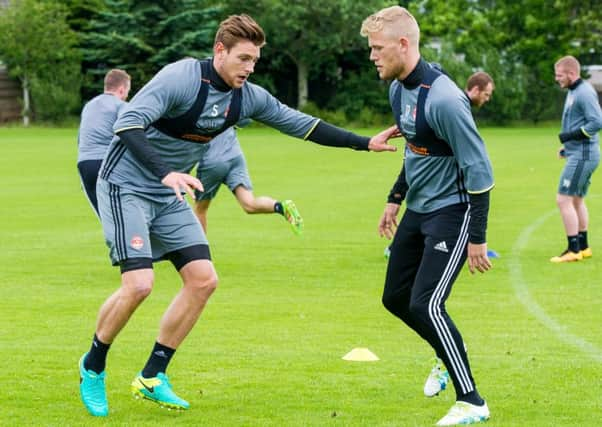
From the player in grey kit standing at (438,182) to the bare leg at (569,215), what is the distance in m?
7.46

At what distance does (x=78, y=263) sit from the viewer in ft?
45.6

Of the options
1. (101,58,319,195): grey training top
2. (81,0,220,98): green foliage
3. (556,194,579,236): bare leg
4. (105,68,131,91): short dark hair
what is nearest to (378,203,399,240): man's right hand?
(101,58,319,195): grey training top

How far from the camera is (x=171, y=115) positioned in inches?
272

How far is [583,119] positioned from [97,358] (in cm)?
836

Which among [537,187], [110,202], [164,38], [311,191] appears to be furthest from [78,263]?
[164,38]

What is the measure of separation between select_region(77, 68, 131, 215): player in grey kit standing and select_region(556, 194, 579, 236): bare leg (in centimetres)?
530

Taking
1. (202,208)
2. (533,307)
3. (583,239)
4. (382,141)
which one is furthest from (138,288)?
(583,239)

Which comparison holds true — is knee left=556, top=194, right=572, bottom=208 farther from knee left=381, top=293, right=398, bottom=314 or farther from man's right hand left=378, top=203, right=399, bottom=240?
knee left=381, top=293, right=398, bottom=314

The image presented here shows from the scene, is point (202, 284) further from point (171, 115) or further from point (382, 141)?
point (382, 141)

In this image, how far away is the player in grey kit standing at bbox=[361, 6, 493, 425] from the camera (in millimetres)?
6418

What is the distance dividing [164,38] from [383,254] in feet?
133

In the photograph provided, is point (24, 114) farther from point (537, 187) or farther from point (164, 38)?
point (537, 187)

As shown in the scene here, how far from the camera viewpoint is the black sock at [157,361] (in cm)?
704

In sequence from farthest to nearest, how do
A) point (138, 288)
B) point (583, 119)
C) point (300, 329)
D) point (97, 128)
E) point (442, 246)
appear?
point (583, 119), point (97, 128), point (300, 329), point (138, 288), point (442, 246)
